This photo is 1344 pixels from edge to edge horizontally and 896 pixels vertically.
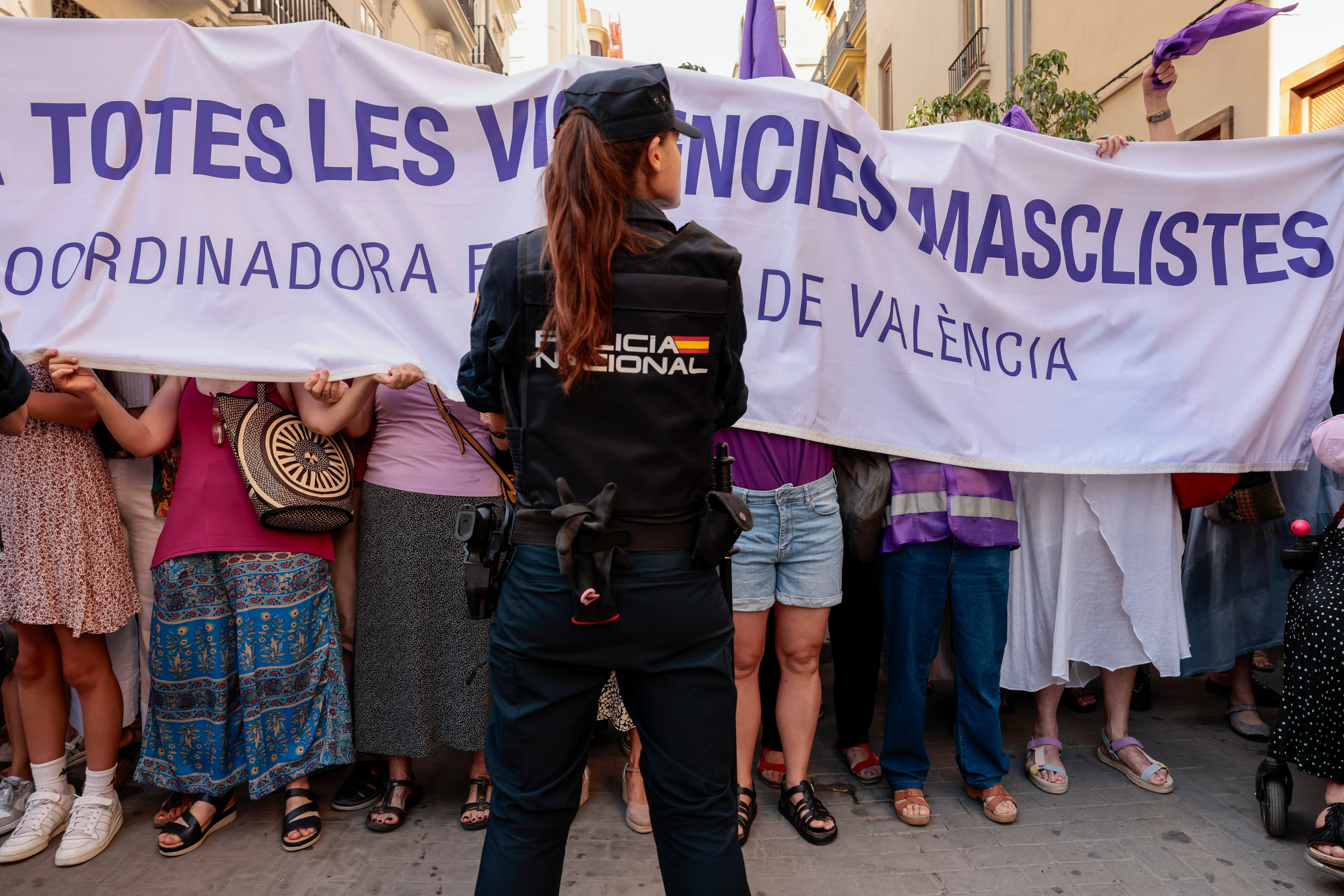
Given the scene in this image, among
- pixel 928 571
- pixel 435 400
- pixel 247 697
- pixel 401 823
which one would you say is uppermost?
pixel 435 400

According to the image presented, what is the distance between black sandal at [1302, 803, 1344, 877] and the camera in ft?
9.05

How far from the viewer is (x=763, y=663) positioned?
3.74 m

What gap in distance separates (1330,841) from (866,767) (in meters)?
1.48

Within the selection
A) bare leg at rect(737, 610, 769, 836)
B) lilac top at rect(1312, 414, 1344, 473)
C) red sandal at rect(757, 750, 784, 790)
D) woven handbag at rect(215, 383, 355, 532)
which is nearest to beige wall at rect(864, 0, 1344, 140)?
lilac top at rect(1312, 414, 1344, 473)

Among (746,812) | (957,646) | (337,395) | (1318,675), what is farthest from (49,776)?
(1318,675)

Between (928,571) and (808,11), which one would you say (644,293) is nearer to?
(928,571)

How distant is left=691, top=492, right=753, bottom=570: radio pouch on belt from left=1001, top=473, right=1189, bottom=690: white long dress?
2.00 meters

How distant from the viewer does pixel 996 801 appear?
327cm

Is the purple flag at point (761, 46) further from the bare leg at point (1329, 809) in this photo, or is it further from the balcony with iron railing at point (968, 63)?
the balcony with iron railing at point (968, 63)

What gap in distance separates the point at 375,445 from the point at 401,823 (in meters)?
1.32

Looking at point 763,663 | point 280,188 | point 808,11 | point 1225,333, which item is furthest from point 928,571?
point 808,11

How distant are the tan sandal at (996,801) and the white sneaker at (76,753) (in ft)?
11.1

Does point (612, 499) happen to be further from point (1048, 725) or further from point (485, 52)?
point (485, 52)

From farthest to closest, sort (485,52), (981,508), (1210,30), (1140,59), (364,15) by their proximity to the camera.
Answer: (485,52)
(364,15)
(1140,59)
(1210,30)
(981,508)
